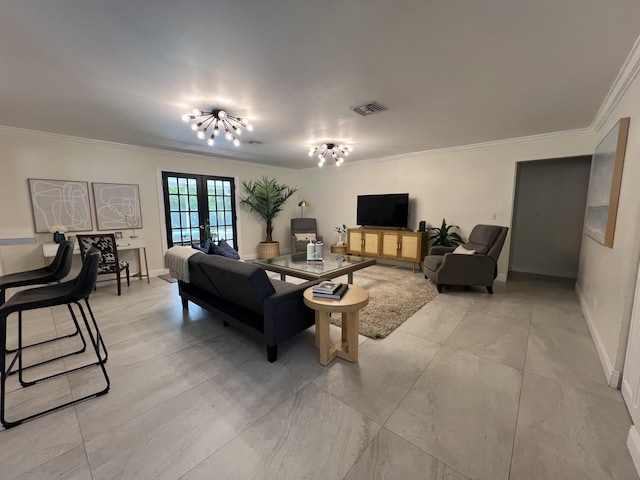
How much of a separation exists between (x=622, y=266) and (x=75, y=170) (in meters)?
6.46

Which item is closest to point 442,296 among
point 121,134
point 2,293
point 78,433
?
point 78,433

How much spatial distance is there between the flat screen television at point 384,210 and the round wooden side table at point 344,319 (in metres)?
3.39

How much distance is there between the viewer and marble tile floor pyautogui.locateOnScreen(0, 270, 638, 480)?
132cm

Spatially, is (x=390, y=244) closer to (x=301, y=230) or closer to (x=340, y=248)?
(x=340, y=248)

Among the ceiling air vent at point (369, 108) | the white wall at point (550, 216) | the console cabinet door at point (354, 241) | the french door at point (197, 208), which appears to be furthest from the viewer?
the console cabinet door at point (354, 241)

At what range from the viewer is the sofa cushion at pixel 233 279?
2.06 metres

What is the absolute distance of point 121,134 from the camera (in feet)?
12.3

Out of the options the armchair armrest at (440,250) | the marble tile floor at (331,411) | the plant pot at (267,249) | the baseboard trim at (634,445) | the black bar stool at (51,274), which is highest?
the black bar stool at (51,274)

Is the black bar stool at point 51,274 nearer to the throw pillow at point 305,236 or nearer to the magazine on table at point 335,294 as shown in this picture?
the magazine on table at point 335,294

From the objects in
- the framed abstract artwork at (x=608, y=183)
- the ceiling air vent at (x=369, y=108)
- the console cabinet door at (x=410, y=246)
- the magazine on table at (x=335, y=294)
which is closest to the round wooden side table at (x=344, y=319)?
the magazine on table at (x=335, y=294)

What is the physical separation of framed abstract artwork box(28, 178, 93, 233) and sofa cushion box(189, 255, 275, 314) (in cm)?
273

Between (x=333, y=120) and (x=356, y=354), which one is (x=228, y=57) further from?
(x=356, y=354)

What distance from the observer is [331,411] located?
5.41 ft

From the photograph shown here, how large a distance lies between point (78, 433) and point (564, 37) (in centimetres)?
382
